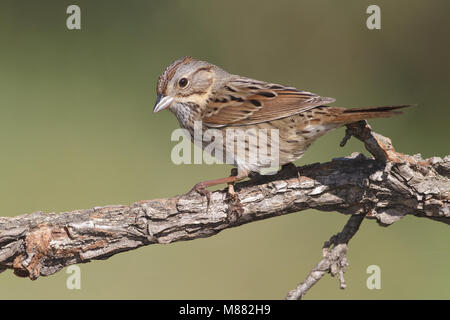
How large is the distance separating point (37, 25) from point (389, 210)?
16.4 ft

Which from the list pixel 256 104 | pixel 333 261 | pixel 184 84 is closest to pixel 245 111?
pixel 256 104

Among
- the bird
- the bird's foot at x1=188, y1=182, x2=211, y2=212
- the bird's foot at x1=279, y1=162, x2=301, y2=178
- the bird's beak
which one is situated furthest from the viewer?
the bird's beak

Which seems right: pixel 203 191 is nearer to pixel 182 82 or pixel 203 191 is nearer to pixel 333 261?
pixel 333 261

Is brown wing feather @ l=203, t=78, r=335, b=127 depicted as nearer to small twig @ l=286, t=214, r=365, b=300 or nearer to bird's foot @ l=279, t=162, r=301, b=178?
bird's foot @ l=279, t=162, r=301, b=178

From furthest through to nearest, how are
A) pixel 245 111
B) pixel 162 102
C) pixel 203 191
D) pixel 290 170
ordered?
pixel 162 102, pixel 245 111, pixel 290 170, pixel 203 191

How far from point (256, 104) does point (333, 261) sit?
1151 millimetres

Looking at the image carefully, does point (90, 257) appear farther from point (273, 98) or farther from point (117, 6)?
point (117, 6)

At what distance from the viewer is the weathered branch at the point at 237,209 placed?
133 inches

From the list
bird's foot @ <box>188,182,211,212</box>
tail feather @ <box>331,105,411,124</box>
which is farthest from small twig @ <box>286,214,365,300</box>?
bird's foot @ <box>188,182,211,212</box>

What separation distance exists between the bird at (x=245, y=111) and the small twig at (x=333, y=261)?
0.57 meters

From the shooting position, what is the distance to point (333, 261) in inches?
136

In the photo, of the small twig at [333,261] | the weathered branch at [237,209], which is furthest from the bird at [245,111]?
the small twig at [333,261]

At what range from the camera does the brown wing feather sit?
3895mm

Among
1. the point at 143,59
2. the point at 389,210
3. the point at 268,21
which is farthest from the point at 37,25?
the point at 389,210
